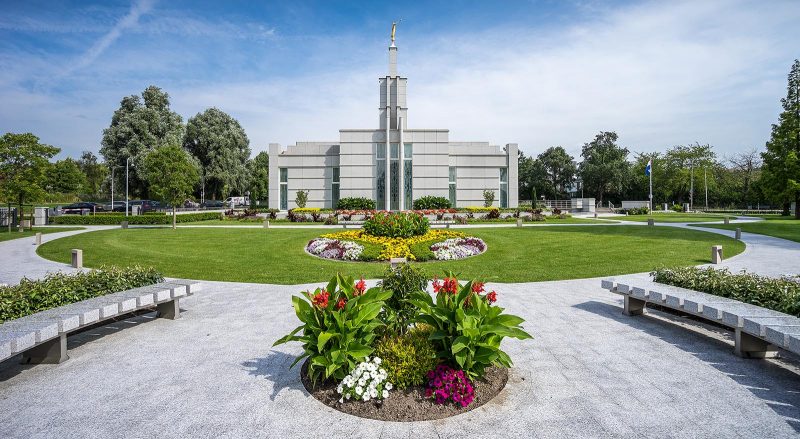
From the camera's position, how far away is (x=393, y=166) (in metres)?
42.2

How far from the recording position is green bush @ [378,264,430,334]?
5.71 metres

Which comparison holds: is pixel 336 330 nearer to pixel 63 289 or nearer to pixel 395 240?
pixel 63 289

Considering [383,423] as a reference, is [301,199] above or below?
above

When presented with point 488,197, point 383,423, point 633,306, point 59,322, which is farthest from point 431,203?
point 383,423

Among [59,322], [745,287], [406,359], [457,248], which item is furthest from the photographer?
[457,248]

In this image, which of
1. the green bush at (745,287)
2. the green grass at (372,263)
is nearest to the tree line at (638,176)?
the green grass at (372,263)

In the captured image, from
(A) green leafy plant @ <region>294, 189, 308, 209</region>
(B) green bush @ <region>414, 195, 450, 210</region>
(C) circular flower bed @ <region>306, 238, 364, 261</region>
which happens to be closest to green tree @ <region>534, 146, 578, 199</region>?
(B) green bush @ <region>414, 195, 450, 210</region>

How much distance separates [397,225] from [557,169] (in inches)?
2492

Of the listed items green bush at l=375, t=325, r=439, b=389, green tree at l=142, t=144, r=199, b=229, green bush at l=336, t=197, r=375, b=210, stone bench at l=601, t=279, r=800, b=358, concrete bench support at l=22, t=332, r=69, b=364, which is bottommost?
concrete bench support at l=22, t=332, r=69, b=364

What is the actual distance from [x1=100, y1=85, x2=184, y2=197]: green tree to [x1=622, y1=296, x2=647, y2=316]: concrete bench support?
53.4 meters

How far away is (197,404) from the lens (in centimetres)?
479

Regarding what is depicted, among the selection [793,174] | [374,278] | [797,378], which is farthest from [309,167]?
[793,174]

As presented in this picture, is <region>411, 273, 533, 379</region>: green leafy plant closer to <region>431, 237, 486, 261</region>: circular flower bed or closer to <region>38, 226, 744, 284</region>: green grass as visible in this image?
<region>38, 226, 744, 284</region>: green grass

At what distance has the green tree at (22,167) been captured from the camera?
2583 cm
